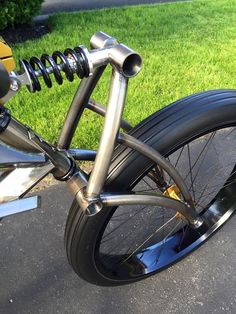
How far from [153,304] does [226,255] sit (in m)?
0.49

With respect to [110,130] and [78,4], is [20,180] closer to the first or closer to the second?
[110,130]

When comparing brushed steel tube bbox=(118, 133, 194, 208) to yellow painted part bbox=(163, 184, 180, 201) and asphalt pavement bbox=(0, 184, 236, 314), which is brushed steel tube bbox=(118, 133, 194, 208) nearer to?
yellow painted part bbox=(163, 184, 180, 201)

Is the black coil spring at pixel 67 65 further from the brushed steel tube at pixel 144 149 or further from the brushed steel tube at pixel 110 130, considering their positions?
the brushed steel tube at pixel 144 149

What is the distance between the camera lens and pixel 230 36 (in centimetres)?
462

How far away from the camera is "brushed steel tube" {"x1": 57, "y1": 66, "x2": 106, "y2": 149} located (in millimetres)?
1361

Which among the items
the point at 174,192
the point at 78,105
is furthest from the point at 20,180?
the point at 174,192

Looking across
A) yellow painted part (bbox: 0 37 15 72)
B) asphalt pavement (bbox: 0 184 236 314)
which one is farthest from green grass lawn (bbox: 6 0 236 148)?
yellow painted part (bbox: 0 37 15 72)

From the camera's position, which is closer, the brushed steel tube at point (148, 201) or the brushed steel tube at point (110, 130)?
the brushed steel tube at point (110, 130)

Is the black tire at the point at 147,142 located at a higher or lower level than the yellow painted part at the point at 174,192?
higher

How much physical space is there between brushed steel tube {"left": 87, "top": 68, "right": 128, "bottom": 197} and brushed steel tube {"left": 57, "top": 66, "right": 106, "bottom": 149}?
149 millimetres

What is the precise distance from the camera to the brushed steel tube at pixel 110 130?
1178 millimetres

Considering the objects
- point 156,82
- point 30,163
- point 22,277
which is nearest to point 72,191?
point 30,163

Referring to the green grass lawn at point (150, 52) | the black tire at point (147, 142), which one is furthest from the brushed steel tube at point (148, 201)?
the green grass lawn at point (150, 52)

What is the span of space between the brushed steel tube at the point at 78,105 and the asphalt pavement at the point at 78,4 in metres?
4.54
